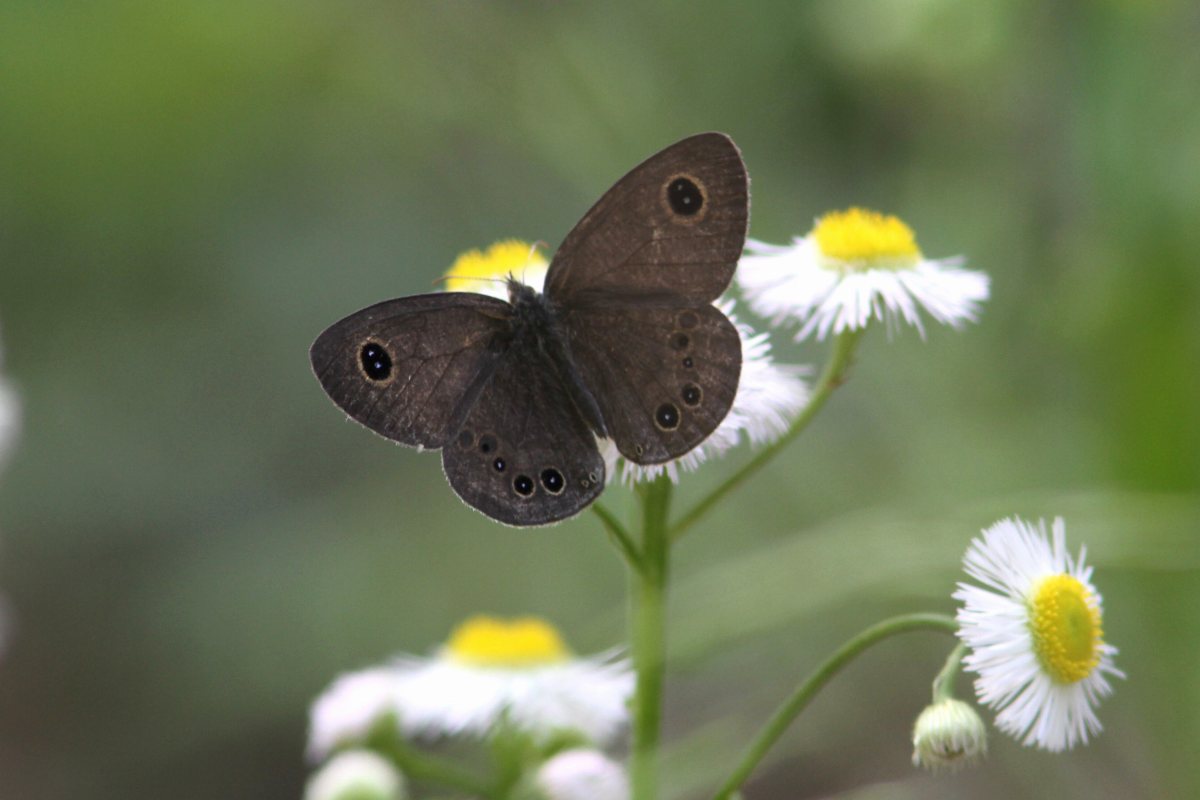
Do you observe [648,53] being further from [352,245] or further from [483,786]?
[483,786]

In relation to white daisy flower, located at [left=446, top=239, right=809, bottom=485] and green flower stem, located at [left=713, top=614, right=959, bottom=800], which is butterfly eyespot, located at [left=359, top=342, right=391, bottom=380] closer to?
white daisy flower, located at [left=446, top=239, right=809, bottom=485]

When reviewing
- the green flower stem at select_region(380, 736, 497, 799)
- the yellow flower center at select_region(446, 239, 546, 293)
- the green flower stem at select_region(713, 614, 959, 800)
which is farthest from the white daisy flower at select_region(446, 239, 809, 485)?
the green flower stem at select_region(380, 736, 497, 799)

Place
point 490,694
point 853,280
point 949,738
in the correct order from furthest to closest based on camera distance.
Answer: point 490,694 < point 853,280 < point 949,738

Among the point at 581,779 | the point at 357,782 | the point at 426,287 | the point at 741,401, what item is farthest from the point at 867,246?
the point at 426,287

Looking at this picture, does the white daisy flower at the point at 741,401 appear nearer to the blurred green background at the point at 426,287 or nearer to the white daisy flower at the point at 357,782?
the white daisy flower at the point at 357,782

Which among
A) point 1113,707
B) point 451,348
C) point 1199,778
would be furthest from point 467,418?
point 1113,707

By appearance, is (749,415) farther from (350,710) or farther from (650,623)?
(350,710)
